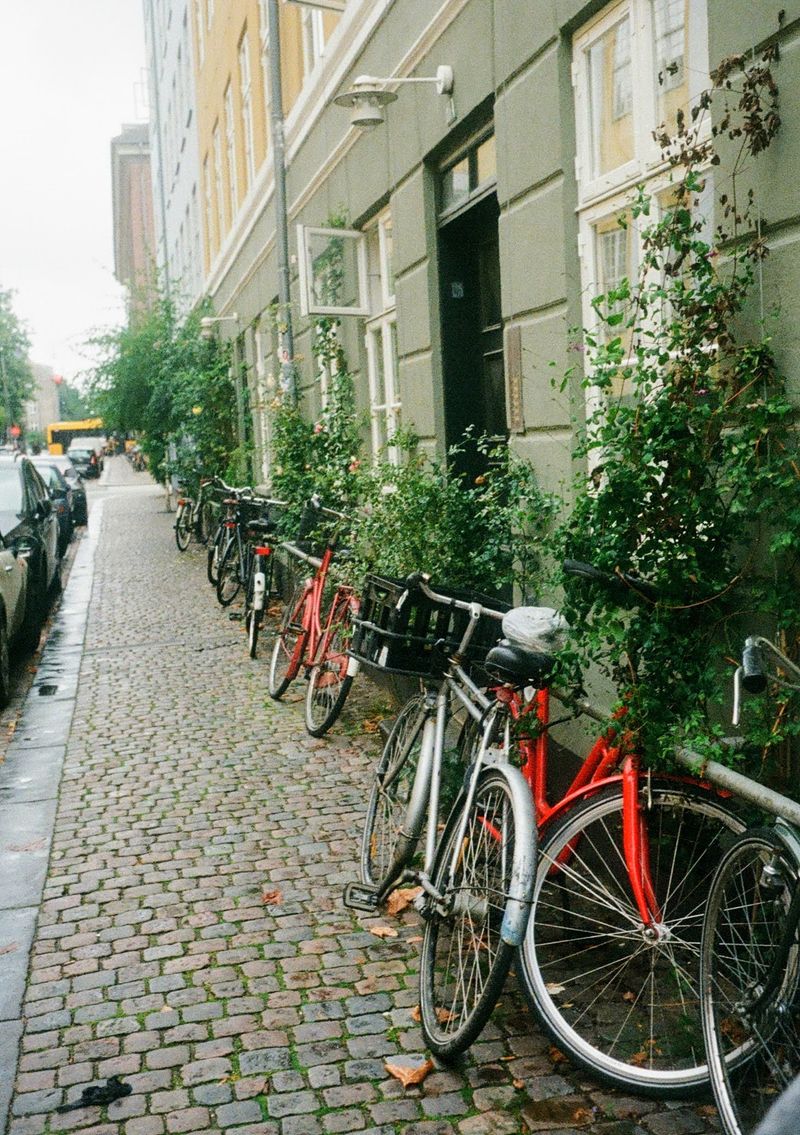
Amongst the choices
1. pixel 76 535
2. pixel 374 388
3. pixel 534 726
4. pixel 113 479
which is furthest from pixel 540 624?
pixel 113 479

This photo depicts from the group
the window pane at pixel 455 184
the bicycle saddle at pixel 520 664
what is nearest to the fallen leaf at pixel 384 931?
the bicycle saddle at pixel 520 664

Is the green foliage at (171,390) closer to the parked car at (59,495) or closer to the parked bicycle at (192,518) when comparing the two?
the parked bicycle at (192,518)

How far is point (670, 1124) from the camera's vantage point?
308 centimetres

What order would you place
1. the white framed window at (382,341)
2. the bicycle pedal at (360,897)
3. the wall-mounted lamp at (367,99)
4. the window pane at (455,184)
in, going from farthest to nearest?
the white framed window at (382,341)
the wall-mounted lamp at (367,99)
the window pane at (455,184)
the bicycle pedal at (360,897)

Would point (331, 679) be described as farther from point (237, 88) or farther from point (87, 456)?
point (87, 456)

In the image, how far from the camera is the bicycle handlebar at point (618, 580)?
3646mm

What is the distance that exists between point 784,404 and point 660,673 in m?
0.91

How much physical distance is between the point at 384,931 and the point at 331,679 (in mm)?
2848

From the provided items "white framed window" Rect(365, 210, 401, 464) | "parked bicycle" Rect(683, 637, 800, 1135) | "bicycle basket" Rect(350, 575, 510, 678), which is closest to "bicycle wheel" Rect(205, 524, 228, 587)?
"white framed window" Rect(365, 210, 401, 464)

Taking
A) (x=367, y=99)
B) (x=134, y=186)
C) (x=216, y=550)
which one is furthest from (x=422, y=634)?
(x=134, y=186)

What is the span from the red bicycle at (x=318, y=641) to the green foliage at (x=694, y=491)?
3.15 m

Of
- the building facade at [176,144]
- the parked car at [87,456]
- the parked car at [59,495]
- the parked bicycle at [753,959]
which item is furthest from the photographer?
the parked car at [87,456]

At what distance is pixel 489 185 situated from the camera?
6.63 meters

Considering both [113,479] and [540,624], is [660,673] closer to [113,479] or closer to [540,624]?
[540,624]
